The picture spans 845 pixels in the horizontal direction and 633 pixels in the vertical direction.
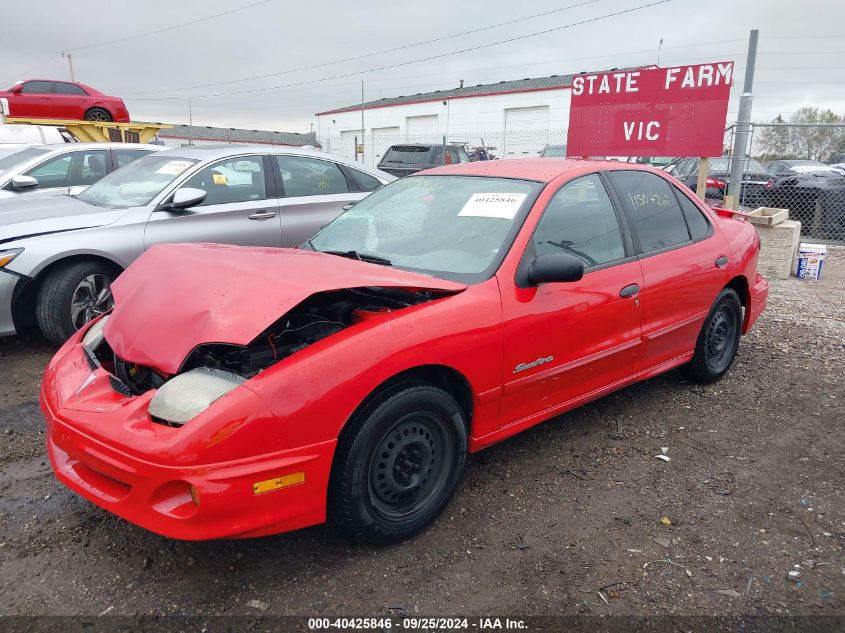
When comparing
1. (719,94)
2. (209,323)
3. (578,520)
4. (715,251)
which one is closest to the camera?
(209,323)

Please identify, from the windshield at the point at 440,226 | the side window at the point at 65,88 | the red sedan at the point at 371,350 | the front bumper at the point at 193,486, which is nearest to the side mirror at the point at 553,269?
the red sedan at the point at 371,350

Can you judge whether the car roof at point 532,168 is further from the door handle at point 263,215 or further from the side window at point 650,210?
the door handle at point 263,215

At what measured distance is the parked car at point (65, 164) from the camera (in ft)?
23.7

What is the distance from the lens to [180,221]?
5215 mm

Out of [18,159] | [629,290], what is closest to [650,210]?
[629,290]

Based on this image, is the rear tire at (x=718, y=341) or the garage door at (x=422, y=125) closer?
the rear tire at (x=718, y=341)

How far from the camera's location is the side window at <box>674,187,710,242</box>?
13.5 ft

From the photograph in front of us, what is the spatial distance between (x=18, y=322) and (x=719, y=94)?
744cm

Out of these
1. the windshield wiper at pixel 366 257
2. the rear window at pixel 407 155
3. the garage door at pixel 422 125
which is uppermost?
the garage door at pixel 422 125

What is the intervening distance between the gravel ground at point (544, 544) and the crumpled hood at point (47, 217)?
1457 mm

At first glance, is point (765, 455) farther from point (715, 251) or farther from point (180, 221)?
point (180, 221)

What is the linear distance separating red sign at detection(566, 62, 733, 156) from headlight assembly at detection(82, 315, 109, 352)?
6737 mm

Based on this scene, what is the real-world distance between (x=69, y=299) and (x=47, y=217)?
74 cm

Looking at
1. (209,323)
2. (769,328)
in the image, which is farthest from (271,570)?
(769,328)
